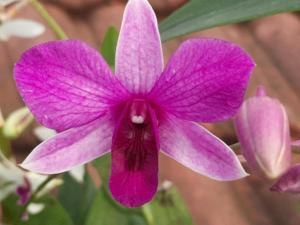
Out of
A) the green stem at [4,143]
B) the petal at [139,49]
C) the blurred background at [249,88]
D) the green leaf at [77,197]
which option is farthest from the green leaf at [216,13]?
the blurred background at [249,88]

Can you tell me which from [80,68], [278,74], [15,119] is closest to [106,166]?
[15,119]

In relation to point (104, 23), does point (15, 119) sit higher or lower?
higher

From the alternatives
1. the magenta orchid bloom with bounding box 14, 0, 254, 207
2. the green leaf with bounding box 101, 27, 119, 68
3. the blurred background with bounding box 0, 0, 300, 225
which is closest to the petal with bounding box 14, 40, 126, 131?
the magenta orchid bloom with bounding box 14, 0, 254, 207

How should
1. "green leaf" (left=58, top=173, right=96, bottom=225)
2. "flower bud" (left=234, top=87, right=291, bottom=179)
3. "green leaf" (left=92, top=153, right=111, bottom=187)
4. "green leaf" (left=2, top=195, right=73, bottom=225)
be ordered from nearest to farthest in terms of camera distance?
"flower bud" (left=234, top=87, right=291, bottom=179)
"green leaf" (left=92, top=153, right=111, bottom=187)
"green leaf" (left=2, top=195, right=73, bottom=225)
"green leaf" (left=58, top=173, right=96, bottom=225)

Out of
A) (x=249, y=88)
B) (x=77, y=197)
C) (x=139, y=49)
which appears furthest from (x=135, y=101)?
(x=249, y=88)

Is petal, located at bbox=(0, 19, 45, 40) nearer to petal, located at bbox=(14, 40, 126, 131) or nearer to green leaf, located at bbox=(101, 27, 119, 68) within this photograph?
green leaf, located at bbox=(101, 27, 119, 68)

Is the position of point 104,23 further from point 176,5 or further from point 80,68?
point 80,68

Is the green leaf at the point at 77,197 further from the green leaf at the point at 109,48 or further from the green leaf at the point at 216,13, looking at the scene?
the green leaf at the point at 216,13
